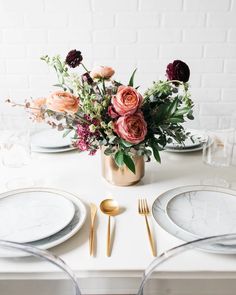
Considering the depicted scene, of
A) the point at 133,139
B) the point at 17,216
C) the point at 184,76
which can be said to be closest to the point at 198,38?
the point at 184,76

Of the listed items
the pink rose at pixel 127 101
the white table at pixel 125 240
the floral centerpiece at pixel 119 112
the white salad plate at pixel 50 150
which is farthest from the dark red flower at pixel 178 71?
the white salad plate at pixel 50 150

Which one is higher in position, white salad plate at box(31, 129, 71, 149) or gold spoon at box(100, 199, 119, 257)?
white salad plate at box(31, 129, 71, 149)

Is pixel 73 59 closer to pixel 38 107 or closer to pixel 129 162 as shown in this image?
pixel 38 107

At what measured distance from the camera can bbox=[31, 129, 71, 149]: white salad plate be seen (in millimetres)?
1309

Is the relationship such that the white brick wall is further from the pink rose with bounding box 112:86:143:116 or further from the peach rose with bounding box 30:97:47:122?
the pink rose with bounding box 112:86:143:116

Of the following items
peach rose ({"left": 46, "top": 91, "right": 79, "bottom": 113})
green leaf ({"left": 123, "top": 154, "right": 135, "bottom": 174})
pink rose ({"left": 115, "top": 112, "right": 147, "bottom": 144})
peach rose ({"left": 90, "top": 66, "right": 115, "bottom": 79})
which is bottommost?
green leaf ({"left": 123, "top": 154, "right": 135, "bottom": 174})

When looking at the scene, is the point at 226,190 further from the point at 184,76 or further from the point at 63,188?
the point at 63,188

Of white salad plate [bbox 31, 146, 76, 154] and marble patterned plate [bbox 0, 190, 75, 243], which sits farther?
white salad plate [bbox 31, 146, 76, 154]

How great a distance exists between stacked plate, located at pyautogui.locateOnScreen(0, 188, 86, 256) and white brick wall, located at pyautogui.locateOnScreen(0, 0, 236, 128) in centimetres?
134

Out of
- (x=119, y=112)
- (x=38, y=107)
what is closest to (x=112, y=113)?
(x=119, y=112)

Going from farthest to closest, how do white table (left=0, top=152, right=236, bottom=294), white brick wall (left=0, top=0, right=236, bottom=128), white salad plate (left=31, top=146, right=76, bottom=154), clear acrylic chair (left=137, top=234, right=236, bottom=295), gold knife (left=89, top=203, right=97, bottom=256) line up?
white brick wall (left=0, top=0, right=236, bottom=128) < white salad plate (left=31, top=146, right=76, bottom=154) < gold knife (left=89, top=203, right=97, bottom=256) < white table (left=0, top=152, right=236, bottom=294) < clear acrylic chair (left=137, top=234, right=236, bottom=295)

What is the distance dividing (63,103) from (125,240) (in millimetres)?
375

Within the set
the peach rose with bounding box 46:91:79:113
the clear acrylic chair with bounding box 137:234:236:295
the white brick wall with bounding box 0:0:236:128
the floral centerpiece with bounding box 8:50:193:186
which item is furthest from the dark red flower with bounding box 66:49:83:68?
the white brick wall with bounding box 0:0:236:128

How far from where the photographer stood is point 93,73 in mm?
974
